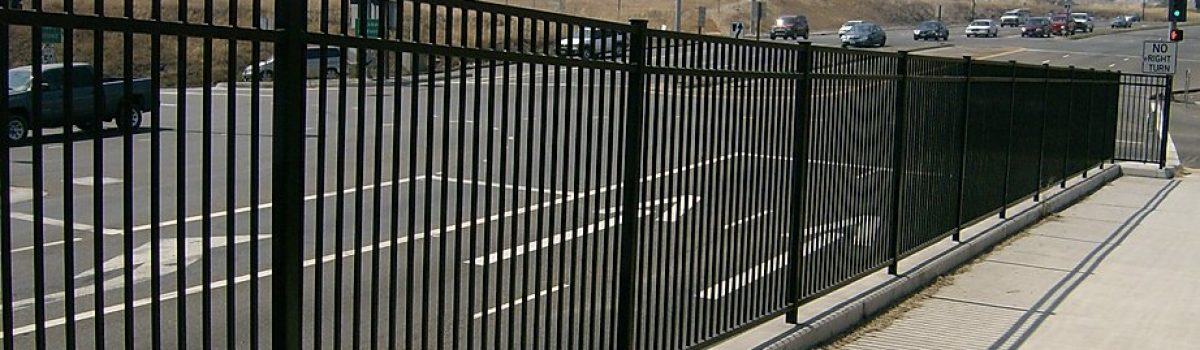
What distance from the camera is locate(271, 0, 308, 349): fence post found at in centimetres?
349

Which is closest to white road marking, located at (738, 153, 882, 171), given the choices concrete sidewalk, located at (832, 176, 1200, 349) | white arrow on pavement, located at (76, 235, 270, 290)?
concrete sidewalk, located at (832, 176, 1200, 349)

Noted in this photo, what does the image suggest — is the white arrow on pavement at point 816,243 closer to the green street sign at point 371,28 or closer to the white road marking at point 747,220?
the white road marking at point 747,220

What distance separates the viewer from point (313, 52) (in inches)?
150

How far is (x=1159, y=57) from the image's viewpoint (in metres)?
23.5

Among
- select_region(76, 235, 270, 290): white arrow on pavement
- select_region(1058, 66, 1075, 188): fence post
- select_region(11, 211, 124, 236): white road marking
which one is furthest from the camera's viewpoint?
select_region(1058, 66, 1075, 188): fence post

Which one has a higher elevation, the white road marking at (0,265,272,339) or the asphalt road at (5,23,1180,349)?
the asphalt road at (5,23,1180,349)

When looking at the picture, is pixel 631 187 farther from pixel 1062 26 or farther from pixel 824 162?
pixel 1062 26

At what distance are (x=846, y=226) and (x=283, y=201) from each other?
18.2ft

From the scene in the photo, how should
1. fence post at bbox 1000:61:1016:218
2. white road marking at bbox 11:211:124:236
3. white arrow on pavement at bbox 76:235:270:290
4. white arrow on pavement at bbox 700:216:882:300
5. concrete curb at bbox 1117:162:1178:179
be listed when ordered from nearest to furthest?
white arrow on pavement at bbox 700:216:882:300
white arrow on pavement at bbox 76:235:270:290
white road marking at bbox 11:211:124:236
fence post at bbox 1000:61:1016:218
concrete curb at bbox 1117:162:1178:179

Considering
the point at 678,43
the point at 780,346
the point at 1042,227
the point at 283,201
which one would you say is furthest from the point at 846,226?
the point at 1042,227

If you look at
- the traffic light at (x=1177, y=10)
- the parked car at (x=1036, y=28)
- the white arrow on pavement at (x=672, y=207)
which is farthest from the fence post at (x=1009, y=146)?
the parked car at (x=1036, y=28)

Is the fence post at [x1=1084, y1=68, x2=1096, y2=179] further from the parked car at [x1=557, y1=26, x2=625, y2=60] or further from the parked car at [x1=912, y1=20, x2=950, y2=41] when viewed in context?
the parked car at [x1=912, y1=20, x2=950, y2=41]

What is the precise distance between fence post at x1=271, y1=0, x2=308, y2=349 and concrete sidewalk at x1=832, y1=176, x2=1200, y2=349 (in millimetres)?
4872

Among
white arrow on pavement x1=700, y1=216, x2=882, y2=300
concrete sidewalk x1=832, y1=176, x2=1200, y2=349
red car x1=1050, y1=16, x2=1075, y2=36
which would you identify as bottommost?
concrete sidewalk x1=832, y1=176, x2=1200, y2=349
